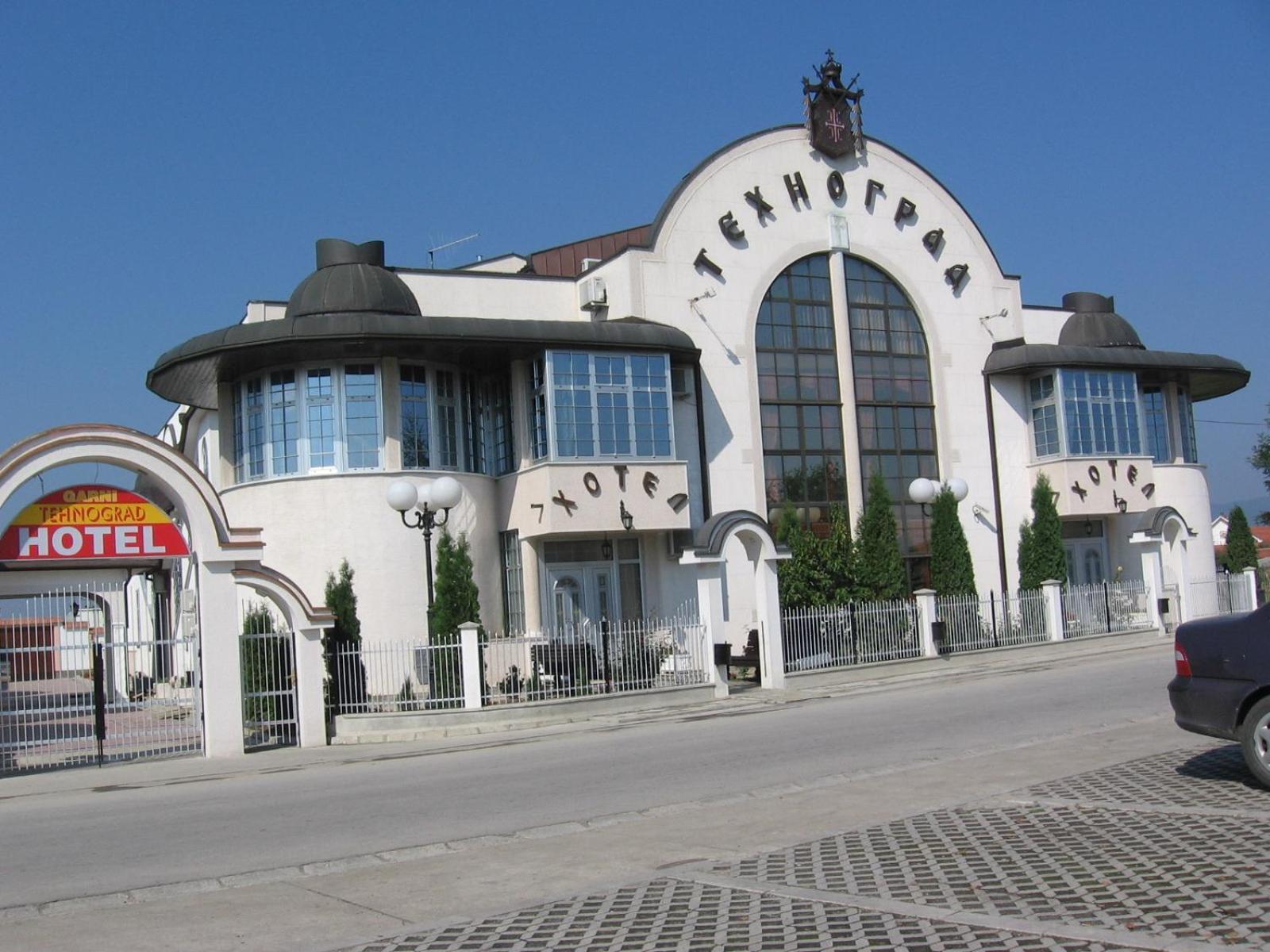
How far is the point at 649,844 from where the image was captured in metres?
9.37

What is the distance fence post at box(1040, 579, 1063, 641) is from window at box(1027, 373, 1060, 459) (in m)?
4.79

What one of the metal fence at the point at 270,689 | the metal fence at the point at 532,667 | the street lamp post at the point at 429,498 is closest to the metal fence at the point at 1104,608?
the metal fence at the point at 532,667

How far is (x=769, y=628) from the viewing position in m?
24.3

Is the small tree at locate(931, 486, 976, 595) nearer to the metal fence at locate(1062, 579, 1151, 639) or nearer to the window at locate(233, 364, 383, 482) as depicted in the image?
the metal fence at locate(1062, 579, 1151, 639)

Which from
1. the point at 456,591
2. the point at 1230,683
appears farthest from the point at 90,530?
the point at 1230,683

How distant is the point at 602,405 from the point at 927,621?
26.4 ft

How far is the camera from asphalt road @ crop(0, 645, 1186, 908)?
9945 mm

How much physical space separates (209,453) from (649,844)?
23.2 m

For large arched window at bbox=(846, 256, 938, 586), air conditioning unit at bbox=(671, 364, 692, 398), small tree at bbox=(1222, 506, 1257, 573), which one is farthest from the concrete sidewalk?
small tree at bbox=(1222, 506, 1257, 573)

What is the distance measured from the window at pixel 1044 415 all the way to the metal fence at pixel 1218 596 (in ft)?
16.3

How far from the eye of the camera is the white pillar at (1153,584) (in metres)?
32.2

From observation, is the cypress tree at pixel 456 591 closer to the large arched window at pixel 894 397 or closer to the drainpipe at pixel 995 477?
the large arched window at pixel 894 397

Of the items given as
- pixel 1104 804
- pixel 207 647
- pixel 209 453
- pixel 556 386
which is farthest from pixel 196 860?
pixel 209 453

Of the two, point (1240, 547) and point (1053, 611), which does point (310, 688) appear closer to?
point (1053, 611)
